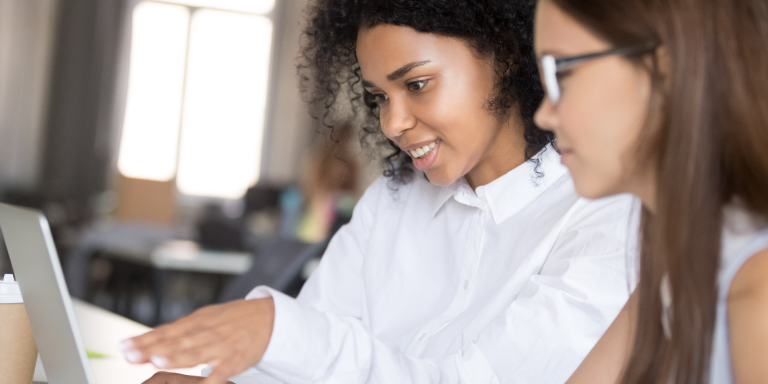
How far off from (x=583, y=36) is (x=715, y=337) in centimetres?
33

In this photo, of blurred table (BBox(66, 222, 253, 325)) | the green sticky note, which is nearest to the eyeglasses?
the green sticky note

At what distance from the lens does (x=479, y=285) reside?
129cm

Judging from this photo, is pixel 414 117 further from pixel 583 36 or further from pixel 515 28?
pixel 583 36

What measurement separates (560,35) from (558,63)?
0.03 m

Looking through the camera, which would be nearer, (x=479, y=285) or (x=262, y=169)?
(x=479, y=285)

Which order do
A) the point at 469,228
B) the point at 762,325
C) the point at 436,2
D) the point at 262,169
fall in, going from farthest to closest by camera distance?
the point at 262,169 < the point at 469,228 < the point at 436,2 < the point at 762,325

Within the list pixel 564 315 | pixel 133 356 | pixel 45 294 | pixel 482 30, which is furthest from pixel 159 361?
pixel 482 30

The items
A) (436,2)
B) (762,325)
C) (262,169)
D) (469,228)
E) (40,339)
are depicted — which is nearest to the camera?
(762,325)

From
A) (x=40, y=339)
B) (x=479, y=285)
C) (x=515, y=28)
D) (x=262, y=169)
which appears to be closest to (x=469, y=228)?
(x=479, y=285)

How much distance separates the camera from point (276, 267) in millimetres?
2088

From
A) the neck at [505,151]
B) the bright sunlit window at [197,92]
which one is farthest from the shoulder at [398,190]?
the bright sunlit window at [197,92]

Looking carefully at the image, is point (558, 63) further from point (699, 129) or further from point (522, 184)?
point (522, 184)

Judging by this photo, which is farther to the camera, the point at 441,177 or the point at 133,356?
the point at 441,177

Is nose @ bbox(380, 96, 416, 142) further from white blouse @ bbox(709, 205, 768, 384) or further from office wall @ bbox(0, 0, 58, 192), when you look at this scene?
office wall @ bbox(0, 0, 58, 192)
